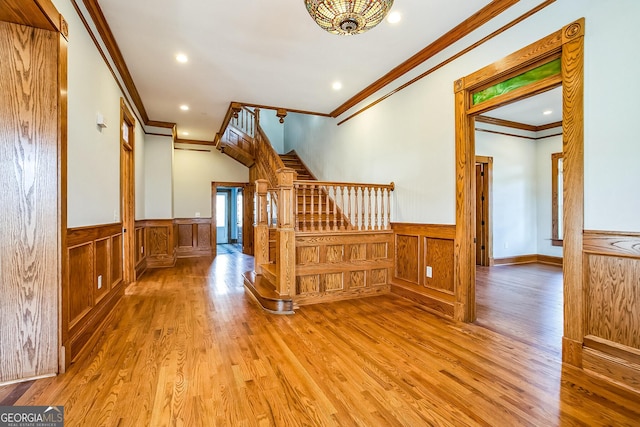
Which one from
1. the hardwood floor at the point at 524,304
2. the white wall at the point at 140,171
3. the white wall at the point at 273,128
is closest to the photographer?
the hardwood floor at the point at 524,304

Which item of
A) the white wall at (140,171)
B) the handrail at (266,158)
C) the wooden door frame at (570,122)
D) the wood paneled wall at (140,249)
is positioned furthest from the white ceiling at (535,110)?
the wood paneled wall at (140,249)

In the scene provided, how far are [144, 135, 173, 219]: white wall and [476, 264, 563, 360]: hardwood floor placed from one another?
598 cm

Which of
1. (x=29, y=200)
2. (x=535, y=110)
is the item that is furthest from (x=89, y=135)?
(x=535, y=110)

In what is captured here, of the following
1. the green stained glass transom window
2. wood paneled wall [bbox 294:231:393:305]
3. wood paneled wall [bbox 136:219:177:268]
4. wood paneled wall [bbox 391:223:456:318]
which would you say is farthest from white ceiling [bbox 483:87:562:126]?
wood paneled wall [bbox 136:219:177:268]

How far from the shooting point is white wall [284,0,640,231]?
1.94 m

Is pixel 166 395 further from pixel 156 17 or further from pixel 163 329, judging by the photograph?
pixel 156 17

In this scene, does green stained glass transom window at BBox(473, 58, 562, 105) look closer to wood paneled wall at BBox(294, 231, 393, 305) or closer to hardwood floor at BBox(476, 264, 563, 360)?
wood paneled wall at BBox(294, 231, 393, 305)

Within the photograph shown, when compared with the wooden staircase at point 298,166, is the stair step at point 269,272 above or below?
below

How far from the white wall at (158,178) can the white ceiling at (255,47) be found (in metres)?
1.34

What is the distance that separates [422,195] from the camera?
11.9 feet

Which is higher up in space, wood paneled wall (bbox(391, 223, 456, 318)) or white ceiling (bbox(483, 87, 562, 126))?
white ceiling (bbox(483, 87, 562, 126))

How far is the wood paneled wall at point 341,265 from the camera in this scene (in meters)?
3.74

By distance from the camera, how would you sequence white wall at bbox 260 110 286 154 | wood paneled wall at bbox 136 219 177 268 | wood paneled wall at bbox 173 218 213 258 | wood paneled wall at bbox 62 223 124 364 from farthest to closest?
white wall at bbox 260 110 286 154 → wood paneled wall at bbox 173 218 213 258 → wood paneled wall at bbox 136 219 177 268 → wood paneled wall at bbox 62 223 124 364

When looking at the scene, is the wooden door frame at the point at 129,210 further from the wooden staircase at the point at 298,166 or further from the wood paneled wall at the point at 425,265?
the wood paneled wall at the point at 425,265
